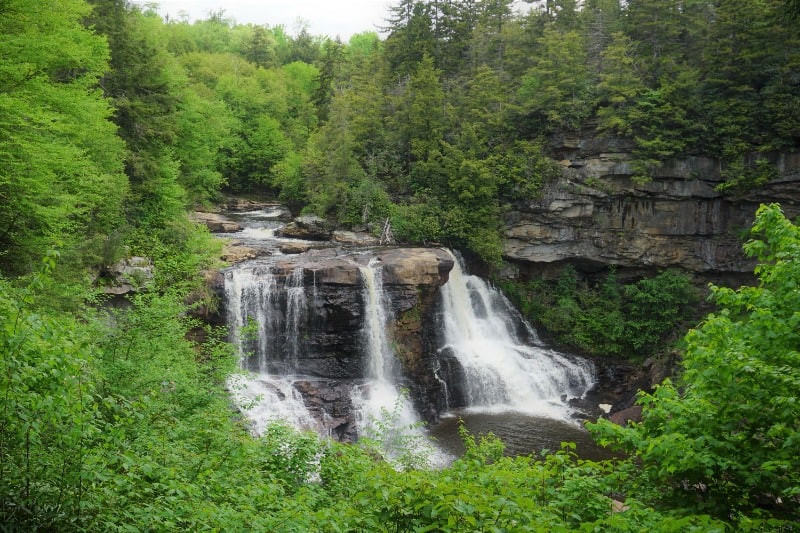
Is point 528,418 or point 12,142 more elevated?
point 12,142

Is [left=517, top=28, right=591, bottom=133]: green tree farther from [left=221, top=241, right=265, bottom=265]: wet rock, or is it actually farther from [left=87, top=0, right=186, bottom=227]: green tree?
[left=87, top=0, right=186, bottom=227]: green tree

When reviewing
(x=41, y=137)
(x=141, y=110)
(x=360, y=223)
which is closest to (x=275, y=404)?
(x=41, y=137)

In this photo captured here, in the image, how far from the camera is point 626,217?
2505 centimetres

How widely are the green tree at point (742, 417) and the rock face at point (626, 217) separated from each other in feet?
64.0

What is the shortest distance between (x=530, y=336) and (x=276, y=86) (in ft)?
93.4

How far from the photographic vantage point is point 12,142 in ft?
36.0

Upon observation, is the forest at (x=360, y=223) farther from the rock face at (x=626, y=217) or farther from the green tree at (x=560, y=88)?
the rock face at (x=626, y=217)

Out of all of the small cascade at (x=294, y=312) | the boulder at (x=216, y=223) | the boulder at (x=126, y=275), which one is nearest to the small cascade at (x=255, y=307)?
the small cascade at (x=294, y=312)

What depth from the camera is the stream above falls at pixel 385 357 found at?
684 inches

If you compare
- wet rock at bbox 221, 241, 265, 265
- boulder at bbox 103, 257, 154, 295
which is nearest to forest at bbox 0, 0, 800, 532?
boulder at bbox 103, 257, 154, 295

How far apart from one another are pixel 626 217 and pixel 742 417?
21.4 m

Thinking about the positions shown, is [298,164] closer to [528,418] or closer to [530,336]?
[530,336]

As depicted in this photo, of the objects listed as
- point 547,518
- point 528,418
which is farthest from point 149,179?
point 547,518

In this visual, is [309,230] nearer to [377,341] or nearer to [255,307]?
[255,307]
